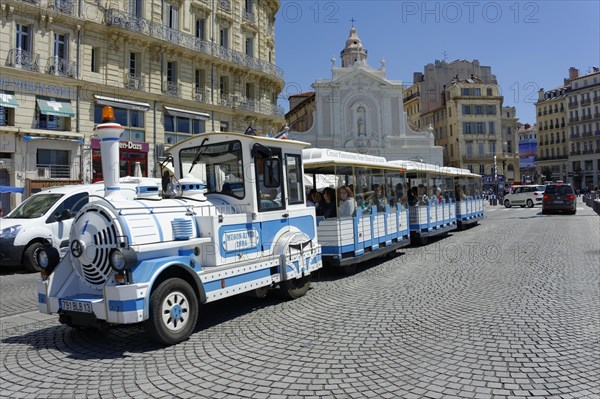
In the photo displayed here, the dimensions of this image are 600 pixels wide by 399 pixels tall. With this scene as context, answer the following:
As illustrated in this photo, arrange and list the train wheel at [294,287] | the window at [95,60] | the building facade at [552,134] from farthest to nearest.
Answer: the building facade at [552,134], the window at [95,60], the train wheel at [294,287]

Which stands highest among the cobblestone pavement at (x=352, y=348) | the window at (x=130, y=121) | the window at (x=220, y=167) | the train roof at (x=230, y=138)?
the window at (x=130, y=121)

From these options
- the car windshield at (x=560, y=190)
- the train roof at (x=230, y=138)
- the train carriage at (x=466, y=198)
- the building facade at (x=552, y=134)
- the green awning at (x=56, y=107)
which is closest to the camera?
the train roof at (x=230, y=138)

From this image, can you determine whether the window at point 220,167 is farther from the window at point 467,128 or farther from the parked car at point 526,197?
the window at point 467,128

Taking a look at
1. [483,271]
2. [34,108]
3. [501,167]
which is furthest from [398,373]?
[501,167]

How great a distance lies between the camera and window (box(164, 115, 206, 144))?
29328mm

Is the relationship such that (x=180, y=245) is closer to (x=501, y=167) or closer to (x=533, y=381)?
(x=533, y=381)

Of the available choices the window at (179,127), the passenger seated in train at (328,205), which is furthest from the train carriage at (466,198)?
the window at (179,127)

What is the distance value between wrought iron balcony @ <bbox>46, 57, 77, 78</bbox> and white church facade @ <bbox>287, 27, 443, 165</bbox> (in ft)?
119

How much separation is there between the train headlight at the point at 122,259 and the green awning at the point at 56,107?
2134cm

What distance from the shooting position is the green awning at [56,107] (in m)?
23.4

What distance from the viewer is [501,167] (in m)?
79.5

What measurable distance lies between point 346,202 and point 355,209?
0.38 m

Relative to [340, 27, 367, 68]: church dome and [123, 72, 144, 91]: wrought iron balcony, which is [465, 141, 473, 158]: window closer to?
[340, 27, 367, 68]: church dome

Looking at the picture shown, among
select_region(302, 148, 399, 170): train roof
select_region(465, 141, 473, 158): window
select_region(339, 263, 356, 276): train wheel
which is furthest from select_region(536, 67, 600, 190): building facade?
select_region(339, 263, 356, 276): train wheel
